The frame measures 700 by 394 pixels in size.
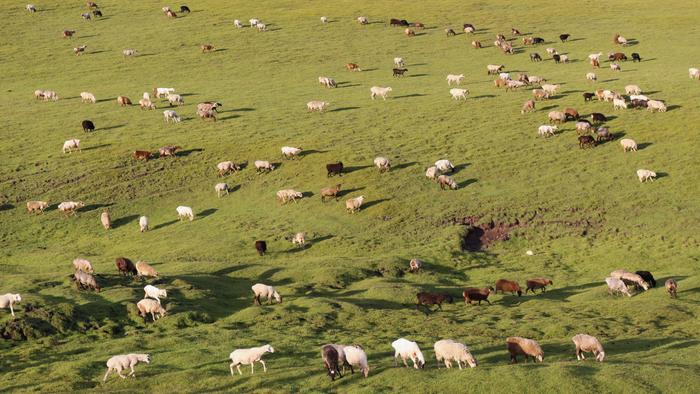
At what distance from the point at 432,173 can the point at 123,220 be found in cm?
1972

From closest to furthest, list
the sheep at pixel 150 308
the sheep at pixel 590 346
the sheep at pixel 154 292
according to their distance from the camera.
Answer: the sheep at pixel 590 346 → the sheep at pixel 150 308 → the sheep at pixel 154 292

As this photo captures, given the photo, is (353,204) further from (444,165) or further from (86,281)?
(86,281)

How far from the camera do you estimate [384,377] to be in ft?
80.7

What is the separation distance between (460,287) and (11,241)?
90.0ft

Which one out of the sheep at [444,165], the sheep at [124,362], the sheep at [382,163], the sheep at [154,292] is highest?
the sheep at [382,163]

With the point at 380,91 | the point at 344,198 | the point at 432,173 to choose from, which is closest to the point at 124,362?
the point at 344,198

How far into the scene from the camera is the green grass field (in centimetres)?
2884

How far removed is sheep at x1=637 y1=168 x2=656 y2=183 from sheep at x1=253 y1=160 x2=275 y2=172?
78.1 ft

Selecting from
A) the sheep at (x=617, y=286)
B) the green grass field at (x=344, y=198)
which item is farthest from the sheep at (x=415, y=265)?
the sheep at (x=617, y=286)

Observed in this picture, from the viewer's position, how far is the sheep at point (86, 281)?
35719 millimetres

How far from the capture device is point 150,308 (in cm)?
3272

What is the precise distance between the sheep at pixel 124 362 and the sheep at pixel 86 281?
1000 centimetres

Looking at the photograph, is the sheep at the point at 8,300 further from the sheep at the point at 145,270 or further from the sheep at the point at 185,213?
the sheep at the point at 185,213

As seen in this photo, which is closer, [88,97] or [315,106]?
[315,106]
